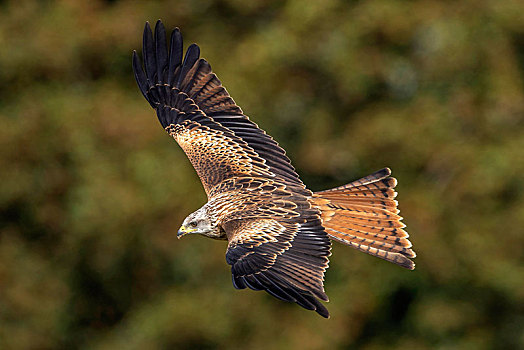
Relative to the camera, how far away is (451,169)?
21.4 meters

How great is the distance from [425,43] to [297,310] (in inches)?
265

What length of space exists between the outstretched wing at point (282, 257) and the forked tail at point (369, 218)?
0.29 metres

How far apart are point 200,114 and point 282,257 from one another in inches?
103

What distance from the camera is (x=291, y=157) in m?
20.5

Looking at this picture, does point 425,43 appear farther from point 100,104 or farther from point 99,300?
point 99,300

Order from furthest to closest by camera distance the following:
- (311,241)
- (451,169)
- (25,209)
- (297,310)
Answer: (25,209), (451,169), (297,310), (311,241)

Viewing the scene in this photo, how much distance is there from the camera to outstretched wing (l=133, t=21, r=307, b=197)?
361 inches

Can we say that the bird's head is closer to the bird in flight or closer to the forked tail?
the bird in flight

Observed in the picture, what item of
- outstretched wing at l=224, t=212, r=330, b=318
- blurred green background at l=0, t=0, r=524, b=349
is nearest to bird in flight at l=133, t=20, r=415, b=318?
outstretched wing at l=224, t=212, r=330, b=318

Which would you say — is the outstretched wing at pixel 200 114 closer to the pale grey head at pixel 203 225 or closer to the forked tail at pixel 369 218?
the pale grey head at pixel 203 225

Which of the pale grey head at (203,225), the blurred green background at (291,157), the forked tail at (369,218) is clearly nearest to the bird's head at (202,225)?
the pale grey head at (203,225)

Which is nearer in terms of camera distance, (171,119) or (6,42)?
(171,119)

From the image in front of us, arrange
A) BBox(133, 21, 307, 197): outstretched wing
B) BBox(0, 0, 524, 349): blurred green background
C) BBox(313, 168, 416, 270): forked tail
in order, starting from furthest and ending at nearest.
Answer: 1. BBox(0, 0, 524, 349): blurred green background
2. BBox(133, 21, 307, 197): outstretched wing
3. BBox(313, 168, 416, 270): forked tail

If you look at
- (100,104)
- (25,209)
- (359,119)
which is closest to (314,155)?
(359,119)
